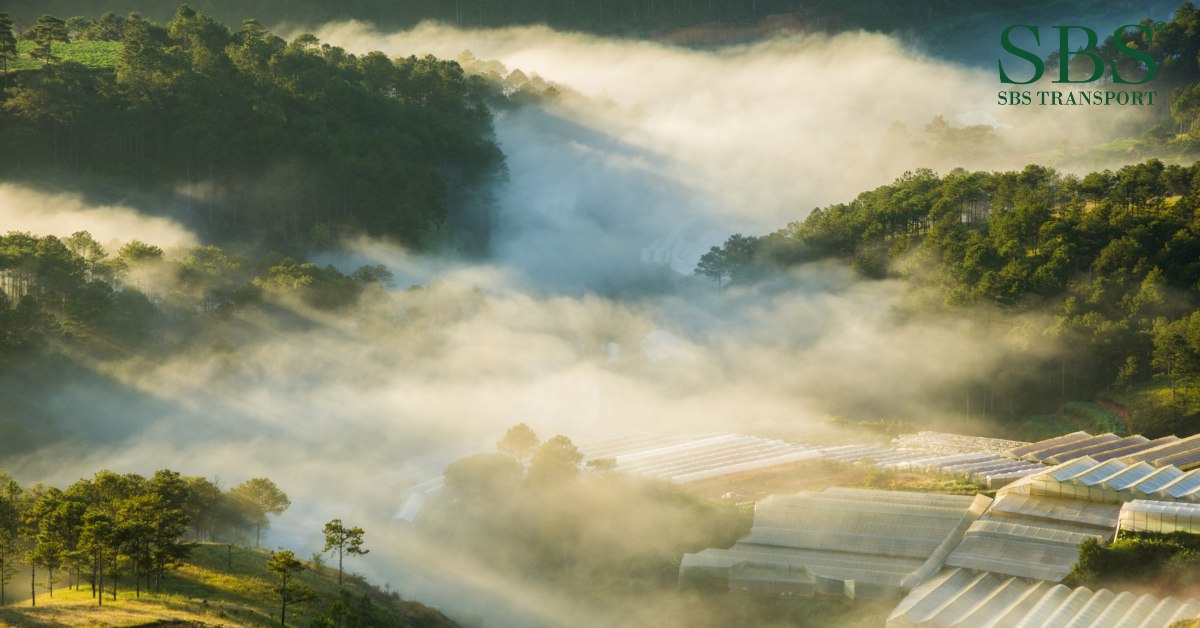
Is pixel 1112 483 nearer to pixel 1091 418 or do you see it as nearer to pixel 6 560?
pixel 1091 418

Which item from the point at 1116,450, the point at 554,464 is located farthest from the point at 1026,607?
the point at 554,464

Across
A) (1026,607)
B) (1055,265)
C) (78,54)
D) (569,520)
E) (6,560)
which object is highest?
(78,54)

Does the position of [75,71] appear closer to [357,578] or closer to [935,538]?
[357,578]

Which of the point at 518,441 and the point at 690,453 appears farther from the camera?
the point at 690,453

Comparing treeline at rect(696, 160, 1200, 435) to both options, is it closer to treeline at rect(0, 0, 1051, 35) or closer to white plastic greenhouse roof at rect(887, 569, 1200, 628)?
white plastic greenhouse roof at rect(887, 569, 1200, 628)

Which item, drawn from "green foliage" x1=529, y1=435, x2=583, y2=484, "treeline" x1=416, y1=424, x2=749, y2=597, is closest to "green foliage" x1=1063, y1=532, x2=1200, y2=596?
"treeline" x1=416, y1=424, x2=749, y2=597

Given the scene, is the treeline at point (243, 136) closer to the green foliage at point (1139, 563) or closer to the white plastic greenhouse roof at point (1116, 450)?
the white plastic greenhouse roof at point (1116, 450)

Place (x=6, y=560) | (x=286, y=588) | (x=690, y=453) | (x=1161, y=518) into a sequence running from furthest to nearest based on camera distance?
(x=690, y=453), (x=1161, y=518), (x=6, y=560), (x=286, y=588)
